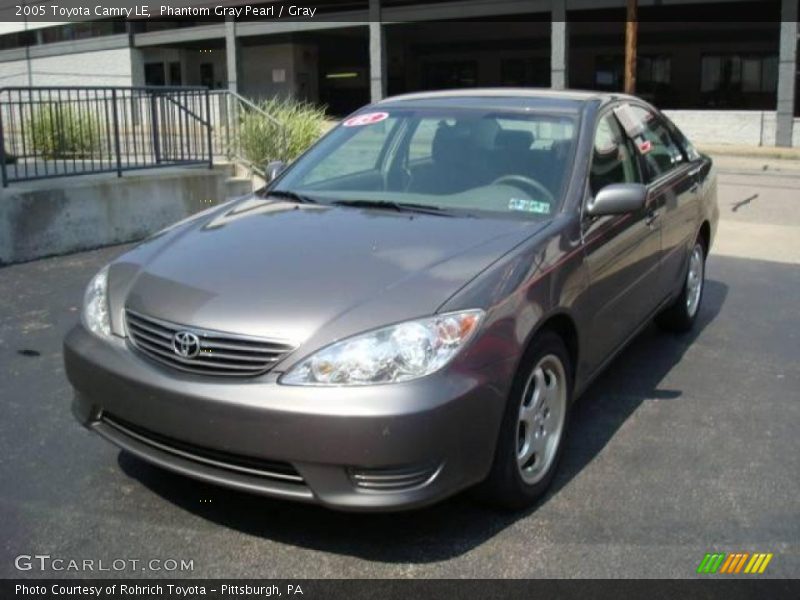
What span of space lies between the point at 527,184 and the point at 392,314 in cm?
137

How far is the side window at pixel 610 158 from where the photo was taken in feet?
13.8

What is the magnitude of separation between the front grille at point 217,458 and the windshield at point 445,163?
4.96ft

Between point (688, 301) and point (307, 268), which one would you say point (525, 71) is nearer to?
point (688, 301)

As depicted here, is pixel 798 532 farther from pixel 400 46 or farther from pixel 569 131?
pixel 400 46

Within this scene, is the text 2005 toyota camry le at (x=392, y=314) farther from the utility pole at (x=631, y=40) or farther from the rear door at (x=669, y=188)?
the utility pole at (x=631, y=40)

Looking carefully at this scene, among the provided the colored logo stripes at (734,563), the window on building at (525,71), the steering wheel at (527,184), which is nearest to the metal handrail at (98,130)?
the steering wheel at (527,184)

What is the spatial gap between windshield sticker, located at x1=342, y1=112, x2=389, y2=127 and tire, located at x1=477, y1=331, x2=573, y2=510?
1841 mm

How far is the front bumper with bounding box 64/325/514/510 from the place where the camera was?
2811 mm

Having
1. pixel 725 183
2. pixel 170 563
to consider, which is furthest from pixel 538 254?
pixel 725 183

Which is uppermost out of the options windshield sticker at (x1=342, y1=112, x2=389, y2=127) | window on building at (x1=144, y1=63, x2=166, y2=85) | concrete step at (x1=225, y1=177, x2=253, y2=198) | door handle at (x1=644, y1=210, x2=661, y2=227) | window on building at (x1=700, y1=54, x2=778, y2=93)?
window on building at (x1=144, y1=63, x2=166, y2=85)

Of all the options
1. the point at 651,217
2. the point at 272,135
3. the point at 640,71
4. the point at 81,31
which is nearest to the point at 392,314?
the point at 651,217

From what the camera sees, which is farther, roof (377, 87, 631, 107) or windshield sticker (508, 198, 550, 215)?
roof (377, 87, 631, 107)

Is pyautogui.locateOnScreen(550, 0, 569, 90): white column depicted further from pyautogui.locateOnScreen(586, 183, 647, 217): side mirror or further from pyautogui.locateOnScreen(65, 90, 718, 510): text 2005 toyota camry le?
pyautogui.locateOnScreen(586, 183, 647, 217): side mirror

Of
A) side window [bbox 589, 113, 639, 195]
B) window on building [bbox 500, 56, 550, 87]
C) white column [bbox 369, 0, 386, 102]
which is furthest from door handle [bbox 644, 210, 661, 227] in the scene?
window on building [bbox 500, 56, 550, 87]
